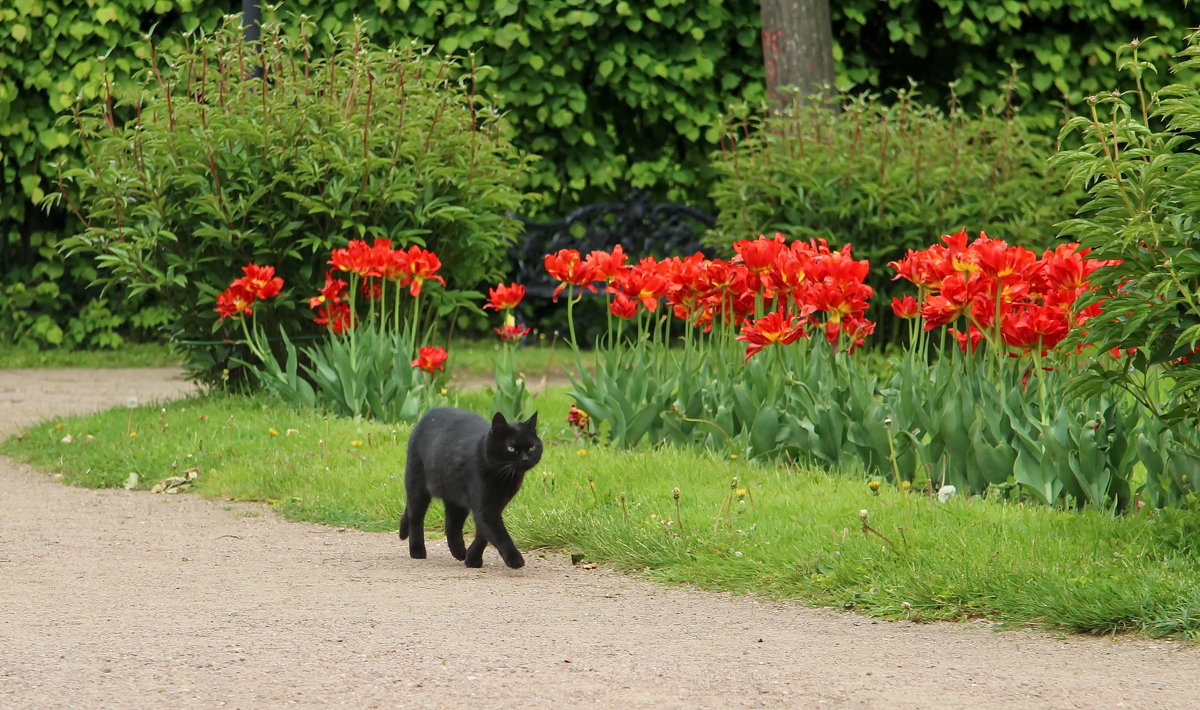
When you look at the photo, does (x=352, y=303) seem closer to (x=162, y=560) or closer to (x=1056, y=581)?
(x=162, y=560)

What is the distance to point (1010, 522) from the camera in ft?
16.5

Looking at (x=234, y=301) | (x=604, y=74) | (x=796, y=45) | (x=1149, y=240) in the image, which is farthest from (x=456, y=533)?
(x=604, y=74)

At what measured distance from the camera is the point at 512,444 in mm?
4875

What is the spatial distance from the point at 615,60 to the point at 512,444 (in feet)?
25.8

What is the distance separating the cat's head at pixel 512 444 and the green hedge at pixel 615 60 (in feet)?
23.8

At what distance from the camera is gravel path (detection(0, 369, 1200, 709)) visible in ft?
11.8

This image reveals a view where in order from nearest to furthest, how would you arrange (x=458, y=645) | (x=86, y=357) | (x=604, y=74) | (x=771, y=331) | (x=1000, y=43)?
(x=458, y=645) < (x=771, y=331) < (x=86, y=357) < (x=604, y=74) < (x=1000, y=43)

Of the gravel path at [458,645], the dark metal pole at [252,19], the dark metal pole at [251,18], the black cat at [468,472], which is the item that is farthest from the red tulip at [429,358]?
the dark metal pole at [251,18]

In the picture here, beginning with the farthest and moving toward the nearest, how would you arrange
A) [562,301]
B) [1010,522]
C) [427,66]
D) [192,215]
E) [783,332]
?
1. [562,301]
2. [427,66]
3. [192,215]
4. [783,332]
5. [1010,522]

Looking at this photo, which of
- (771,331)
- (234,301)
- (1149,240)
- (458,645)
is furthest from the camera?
(234,301)

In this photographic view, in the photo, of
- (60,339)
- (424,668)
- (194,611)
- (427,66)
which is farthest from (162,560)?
(60,339)

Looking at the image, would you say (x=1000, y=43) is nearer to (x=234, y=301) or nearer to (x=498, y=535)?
(x=234, y=301)

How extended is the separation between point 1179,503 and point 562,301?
8318 mm

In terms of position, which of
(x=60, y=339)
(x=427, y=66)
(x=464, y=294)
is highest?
(x=427, y=66)
